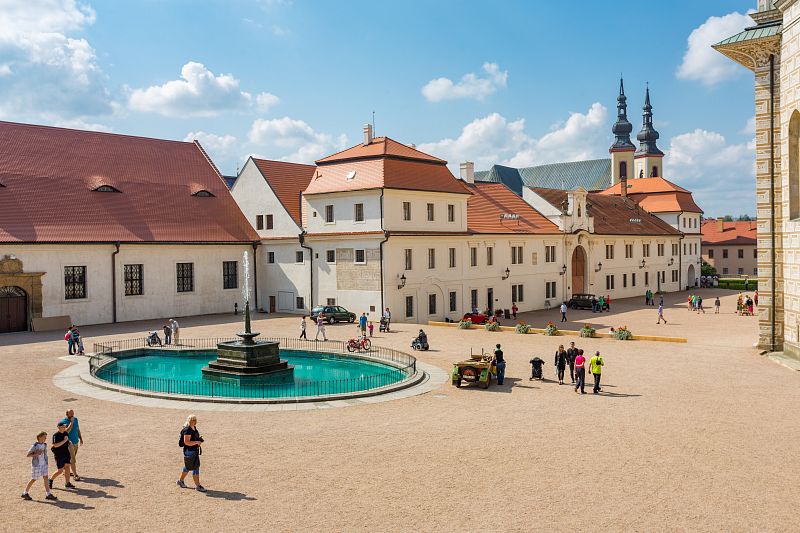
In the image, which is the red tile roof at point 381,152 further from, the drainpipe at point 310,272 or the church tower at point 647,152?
the church tower at point 647,152

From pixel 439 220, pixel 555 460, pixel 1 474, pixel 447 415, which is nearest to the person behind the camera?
pixel 1 474

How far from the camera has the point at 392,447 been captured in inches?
648

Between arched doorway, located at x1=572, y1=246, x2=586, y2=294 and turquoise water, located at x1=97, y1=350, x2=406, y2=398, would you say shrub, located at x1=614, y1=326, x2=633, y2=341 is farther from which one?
arched doorway, located at x1=572, y1=246, x2=586, y2=294

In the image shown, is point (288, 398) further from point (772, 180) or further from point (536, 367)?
point (772, 180)

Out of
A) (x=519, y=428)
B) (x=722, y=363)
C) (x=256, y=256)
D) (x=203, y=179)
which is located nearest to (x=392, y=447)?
(x=519, y=428)

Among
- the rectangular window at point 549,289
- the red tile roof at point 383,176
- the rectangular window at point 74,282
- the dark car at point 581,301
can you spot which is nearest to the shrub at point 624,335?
the red tile roof at point 383,176

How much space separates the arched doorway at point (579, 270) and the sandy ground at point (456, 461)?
3499 centimetres

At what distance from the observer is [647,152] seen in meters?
116

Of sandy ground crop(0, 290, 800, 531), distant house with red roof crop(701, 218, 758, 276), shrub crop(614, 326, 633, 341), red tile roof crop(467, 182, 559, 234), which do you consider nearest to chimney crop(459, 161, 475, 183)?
red tile roof crop(467, 182, 559, 234)

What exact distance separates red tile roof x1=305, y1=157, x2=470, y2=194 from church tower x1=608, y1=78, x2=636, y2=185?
2703 inches

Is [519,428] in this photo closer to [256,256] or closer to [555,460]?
[555,460]

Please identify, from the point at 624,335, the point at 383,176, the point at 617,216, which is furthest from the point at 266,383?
the point at 617,216

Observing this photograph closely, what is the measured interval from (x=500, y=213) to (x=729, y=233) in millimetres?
62226

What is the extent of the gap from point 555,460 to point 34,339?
29871 mm
